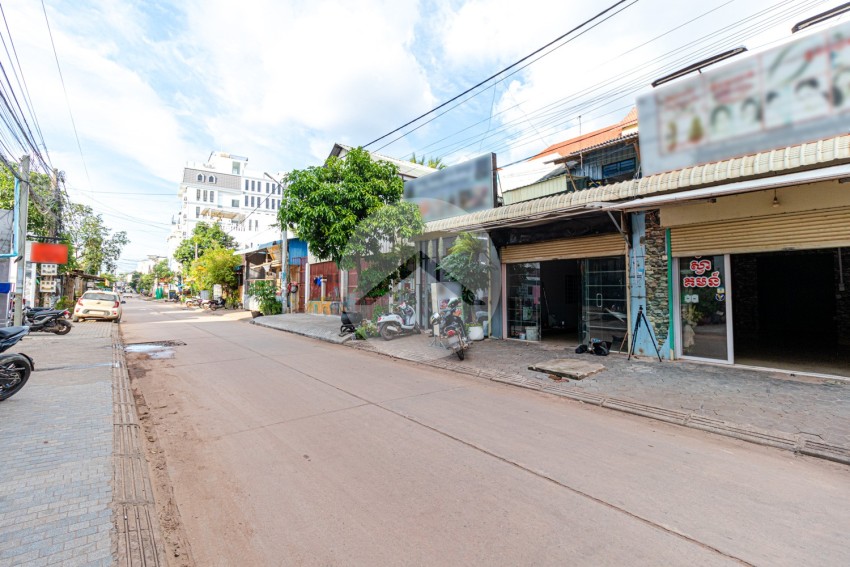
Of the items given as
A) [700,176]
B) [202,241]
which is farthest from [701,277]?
[202,241]

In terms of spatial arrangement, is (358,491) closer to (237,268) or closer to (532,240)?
(532,240)

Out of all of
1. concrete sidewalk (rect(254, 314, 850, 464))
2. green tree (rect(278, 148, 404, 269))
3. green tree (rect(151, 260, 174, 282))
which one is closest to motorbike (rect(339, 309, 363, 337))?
green tree (rect(278, 148, 404, 269))

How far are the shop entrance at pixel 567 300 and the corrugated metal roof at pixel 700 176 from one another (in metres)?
1.57

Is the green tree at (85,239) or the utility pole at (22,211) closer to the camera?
the utility pole at (22,211)

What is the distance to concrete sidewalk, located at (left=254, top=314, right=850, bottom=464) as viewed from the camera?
4.53 metres

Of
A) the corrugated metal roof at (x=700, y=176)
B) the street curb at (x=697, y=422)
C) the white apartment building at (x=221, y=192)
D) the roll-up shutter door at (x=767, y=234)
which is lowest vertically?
the street curb at (x=697, y=422)

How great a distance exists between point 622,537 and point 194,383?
6990mm

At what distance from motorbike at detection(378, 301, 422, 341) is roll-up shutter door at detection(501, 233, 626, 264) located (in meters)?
3.70

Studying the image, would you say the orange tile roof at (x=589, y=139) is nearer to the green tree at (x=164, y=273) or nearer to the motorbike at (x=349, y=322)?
the motorbike at (x=349, y=322)

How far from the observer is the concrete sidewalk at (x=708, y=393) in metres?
4.53

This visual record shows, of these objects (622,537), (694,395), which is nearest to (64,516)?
(622,537)

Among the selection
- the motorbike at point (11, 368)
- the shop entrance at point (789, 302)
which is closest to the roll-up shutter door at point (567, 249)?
the shop entrance at point (789, 302)

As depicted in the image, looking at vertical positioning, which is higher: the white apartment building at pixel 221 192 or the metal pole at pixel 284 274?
the white apartment building at pixel 221 192

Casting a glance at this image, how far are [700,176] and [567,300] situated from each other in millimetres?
7405
